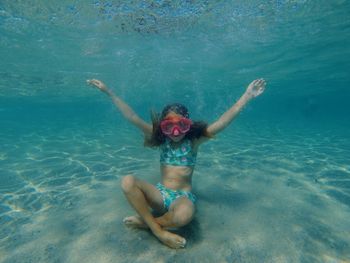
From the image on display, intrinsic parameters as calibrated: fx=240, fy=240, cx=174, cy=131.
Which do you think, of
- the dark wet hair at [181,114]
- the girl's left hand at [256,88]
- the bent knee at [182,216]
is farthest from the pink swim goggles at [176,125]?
the girl's left hand at [256,88]

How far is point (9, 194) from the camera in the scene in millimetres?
6570

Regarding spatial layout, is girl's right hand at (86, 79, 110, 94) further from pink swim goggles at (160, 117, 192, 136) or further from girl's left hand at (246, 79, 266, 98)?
girl's left hand at (246, 79, 266, 98)

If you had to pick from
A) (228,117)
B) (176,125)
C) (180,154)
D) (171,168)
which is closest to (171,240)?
(171,168)

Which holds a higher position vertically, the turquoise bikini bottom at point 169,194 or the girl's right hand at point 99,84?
the girl's right hand at point 99,84

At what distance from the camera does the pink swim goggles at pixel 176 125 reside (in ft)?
14.4

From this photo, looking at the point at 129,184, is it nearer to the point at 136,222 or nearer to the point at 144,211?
the point at 144,211

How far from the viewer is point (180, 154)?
15.9 feet

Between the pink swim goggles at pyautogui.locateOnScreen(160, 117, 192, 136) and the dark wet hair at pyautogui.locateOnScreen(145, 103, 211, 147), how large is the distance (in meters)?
0.35

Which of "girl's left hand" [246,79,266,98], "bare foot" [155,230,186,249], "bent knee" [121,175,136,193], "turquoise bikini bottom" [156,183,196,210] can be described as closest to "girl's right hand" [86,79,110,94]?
"bent knee" [121,175,136,193]

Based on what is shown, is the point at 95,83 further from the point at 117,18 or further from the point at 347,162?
the point at 117,18

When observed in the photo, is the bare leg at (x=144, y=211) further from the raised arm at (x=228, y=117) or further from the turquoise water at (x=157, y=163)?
the raised arm at (x=228, y=117)

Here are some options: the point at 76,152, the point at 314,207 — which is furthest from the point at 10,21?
the point at 314,207

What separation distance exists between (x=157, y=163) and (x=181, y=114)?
507 cm

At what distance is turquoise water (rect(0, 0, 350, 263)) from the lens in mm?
3988
